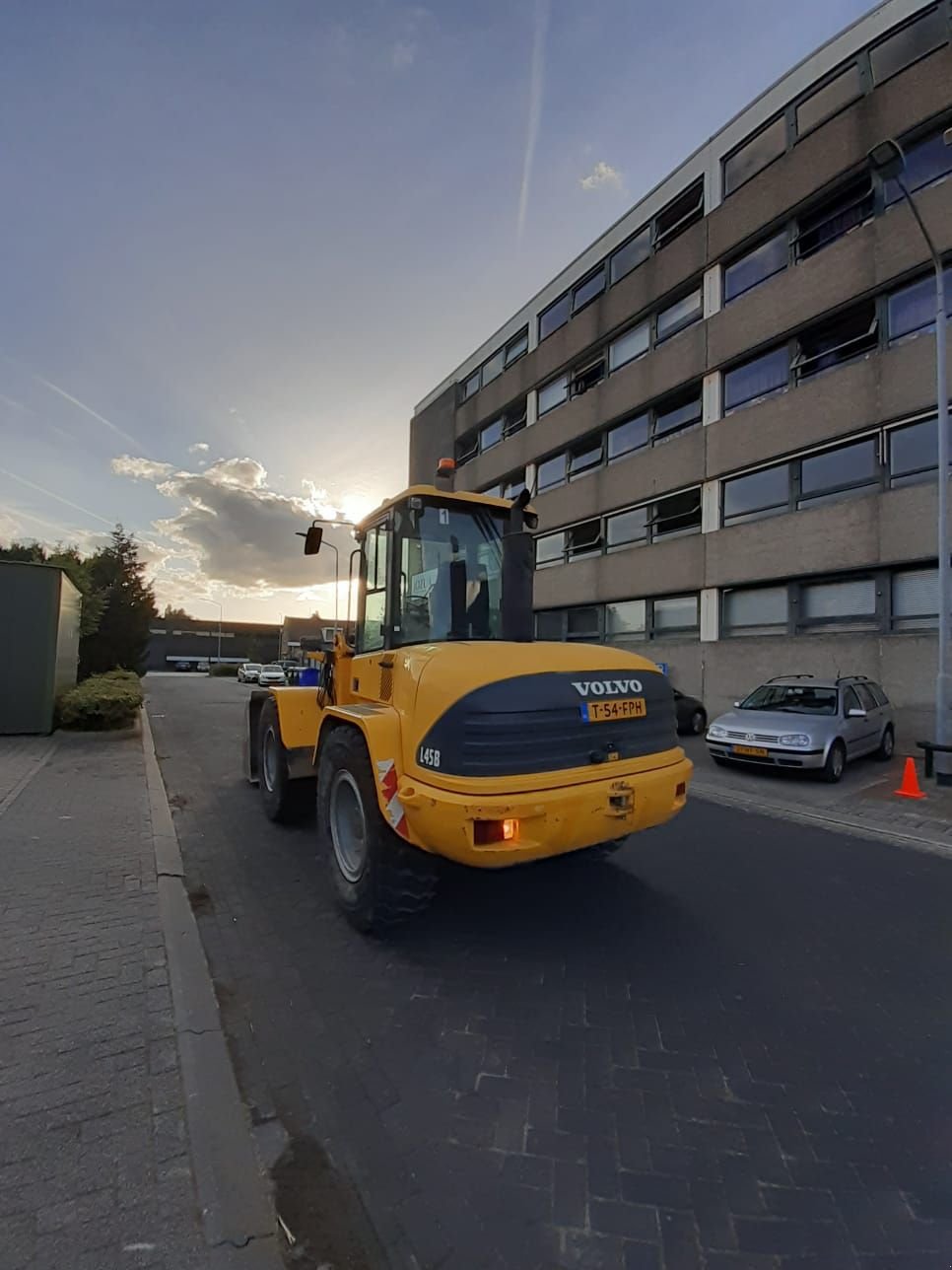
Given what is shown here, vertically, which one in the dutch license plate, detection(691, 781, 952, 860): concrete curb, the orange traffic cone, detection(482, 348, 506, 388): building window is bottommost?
detection(691, 781, 952, 860): concrete curb

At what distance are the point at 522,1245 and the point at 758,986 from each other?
6.78ft

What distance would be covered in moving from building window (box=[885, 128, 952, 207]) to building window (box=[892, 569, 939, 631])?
748 centimetres

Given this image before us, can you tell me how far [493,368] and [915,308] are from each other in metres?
16.4

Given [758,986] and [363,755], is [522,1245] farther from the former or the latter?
[363,755]

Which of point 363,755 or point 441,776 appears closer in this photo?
point 441,776

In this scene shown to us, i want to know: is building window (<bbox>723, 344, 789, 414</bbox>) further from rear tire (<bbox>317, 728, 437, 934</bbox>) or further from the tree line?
the tree line

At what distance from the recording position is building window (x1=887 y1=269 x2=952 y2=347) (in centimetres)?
1132

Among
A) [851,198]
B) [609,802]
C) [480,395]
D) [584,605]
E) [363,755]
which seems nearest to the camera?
[609,802]

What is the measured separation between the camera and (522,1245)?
71.8 inches

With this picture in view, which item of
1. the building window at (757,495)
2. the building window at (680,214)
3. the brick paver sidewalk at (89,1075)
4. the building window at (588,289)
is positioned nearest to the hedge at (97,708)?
the brick paver sidewalk at (89,1075)

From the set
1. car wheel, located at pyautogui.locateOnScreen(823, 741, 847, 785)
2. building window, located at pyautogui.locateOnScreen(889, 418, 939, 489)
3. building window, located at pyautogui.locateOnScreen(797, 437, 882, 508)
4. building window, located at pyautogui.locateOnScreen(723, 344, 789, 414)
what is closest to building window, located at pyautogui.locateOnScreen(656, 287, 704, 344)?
building window, located at pyautogui.locateOnScreen(723, 344, 789, 414)

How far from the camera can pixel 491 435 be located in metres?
25.0

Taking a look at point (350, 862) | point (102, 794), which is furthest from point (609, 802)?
point (102, 794)

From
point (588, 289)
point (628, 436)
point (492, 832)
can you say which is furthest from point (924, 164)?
point (492, 832)
